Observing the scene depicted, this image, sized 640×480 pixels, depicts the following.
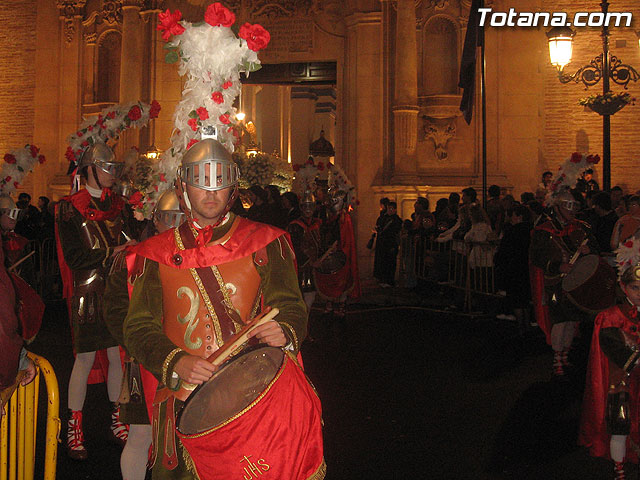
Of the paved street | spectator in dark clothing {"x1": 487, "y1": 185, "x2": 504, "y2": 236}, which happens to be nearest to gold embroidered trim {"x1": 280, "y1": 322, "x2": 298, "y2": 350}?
the paved street

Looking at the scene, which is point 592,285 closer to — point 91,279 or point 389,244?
point 91,279

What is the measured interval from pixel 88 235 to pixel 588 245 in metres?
5.17

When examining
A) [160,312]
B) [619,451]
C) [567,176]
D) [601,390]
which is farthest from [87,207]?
[567,176]

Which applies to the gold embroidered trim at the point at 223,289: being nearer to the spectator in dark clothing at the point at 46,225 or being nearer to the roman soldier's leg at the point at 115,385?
the roman soldier's leg at the point at 115,385

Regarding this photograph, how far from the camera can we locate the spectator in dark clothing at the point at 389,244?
15.2 metres

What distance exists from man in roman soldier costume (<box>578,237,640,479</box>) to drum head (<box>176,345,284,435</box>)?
112 inches

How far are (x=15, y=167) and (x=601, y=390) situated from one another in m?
5.55

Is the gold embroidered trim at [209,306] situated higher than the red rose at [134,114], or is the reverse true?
the red rose at [134,114]

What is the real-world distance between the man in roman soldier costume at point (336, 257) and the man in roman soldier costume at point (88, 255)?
5.94 meters

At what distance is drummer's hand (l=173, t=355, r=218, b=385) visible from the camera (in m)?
2.81

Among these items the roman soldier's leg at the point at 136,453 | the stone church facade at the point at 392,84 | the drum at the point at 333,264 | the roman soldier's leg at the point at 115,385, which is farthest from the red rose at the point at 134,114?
the stone church facade at the point at 392,84

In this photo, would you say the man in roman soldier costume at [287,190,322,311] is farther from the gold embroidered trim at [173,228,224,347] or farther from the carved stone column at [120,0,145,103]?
the carved stone column at [120,0,145,103]

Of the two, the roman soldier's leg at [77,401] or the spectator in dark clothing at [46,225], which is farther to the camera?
the spectator in dark clothing at [46,225]

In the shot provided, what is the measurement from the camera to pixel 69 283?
19.6 feet
